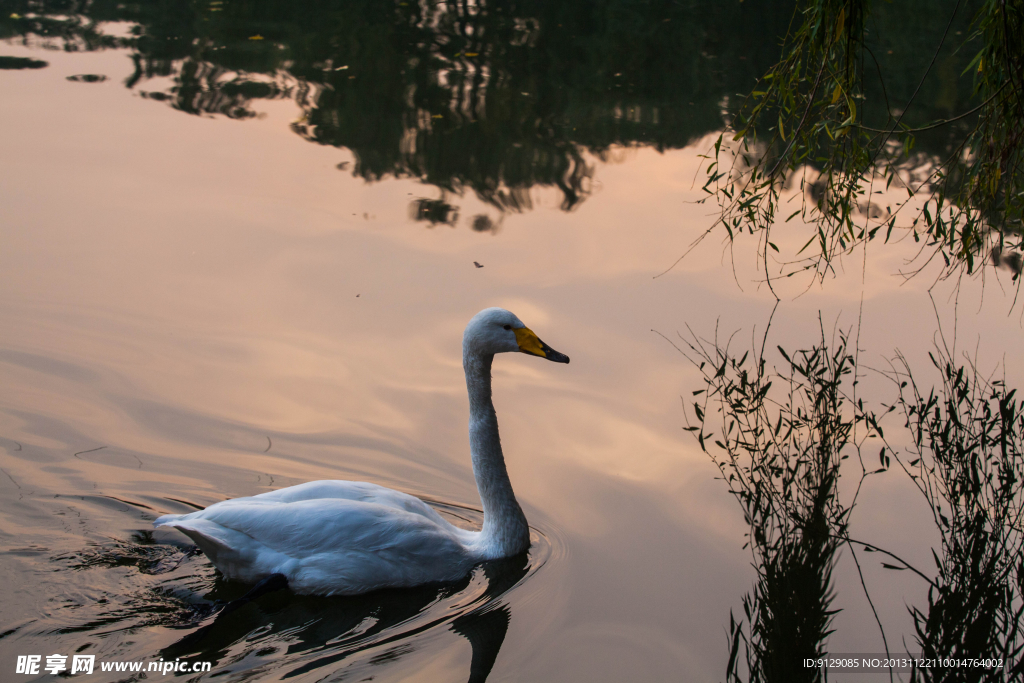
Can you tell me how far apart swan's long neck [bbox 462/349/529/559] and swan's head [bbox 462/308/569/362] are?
89 millimetres

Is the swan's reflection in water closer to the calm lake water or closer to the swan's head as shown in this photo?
the calm lake water

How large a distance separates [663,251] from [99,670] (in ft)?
17.7

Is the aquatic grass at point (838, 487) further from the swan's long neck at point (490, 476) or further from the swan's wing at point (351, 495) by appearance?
the swan's wing at point (351, 495)

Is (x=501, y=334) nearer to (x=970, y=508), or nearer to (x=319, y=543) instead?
(x=319, y=543)

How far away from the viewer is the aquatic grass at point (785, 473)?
403cm

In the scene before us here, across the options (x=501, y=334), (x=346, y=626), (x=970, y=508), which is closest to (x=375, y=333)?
(x=501, y=334)

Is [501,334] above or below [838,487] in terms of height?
above

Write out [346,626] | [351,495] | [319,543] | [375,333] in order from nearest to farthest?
[346,626] < [319,543] < [351,495] < [375,333]

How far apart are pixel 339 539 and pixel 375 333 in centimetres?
241

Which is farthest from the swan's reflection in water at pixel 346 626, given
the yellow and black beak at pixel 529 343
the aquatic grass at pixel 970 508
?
the aquatic grass at pixel 970 508

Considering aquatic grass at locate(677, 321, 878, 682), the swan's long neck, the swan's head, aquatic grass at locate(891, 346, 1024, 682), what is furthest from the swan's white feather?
aquatic grass at locate(891, 346, 1024, 682)

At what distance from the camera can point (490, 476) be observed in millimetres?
4688

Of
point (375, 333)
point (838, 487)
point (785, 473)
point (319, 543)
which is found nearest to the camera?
point (319, 543)

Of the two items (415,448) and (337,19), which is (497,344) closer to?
(415,448)
